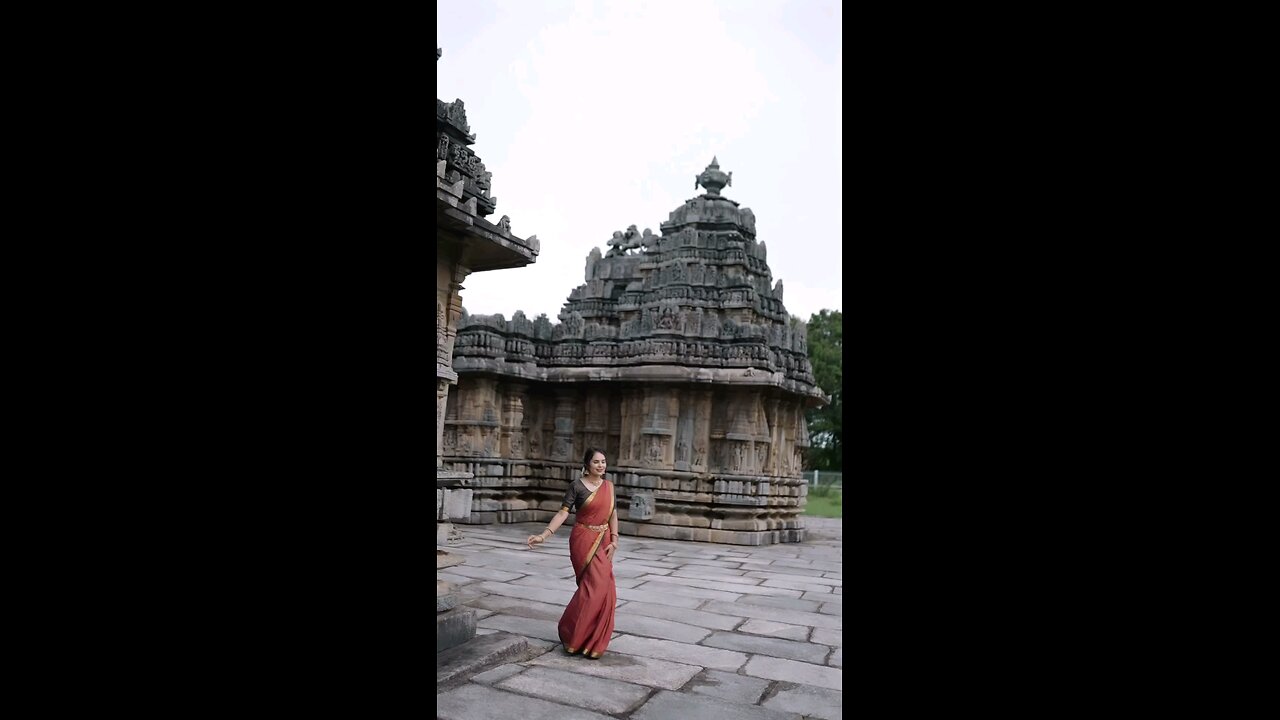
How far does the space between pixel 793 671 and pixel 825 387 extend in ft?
85.0

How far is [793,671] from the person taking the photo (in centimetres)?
458

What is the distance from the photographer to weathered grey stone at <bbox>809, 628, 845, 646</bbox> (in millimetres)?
5379

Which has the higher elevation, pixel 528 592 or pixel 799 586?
pixel 528 592

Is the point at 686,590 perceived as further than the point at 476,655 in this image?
Yes

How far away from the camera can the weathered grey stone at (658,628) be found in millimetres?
5355

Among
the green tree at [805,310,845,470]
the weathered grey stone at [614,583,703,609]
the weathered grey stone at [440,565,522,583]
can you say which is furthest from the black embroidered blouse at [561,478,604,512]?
the green tree at [805,310,845,470]

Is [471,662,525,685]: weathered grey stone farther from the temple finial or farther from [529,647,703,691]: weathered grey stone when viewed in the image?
the temple finial

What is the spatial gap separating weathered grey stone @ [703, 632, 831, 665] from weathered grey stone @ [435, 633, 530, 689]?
1.28 m

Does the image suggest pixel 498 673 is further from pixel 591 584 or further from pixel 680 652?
pixel 680 652

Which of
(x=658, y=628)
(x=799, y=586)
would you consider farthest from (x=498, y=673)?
(x=799, y=586)

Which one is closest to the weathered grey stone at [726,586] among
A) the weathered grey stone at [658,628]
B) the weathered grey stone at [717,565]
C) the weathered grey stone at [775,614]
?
the weathered grey stone at [717,565]

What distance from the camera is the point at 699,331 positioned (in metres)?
12.2
